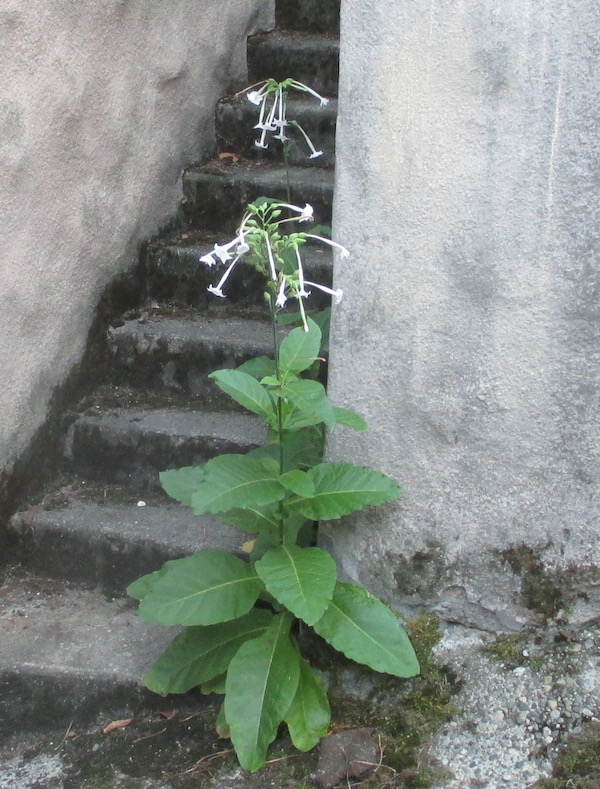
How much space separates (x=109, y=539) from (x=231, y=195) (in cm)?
170

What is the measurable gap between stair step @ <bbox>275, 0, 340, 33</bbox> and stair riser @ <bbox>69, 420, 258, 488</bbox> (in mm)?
2565

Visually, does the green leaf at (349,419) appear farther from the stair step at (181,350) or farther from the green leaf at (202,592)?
the stair step at (181,350)

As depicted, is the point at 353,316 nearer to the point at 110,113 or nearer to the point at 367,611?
the point at 367,611

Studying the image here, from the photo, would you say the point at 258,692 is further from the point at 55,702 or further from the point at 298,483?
the point at 55,702

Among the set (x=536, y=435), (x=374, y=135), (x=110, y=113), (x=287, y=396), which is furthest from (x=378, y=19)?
(x=110, y=113)

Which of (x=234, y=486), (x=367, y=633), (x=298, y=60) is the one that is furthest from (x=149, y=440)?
(x=298, y=60)

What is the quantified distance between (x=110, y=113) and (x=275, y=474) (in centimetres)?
179

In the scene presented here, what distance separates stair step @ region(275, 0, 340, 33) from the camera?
14.5 feet

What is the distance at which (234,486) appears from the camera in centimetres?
214

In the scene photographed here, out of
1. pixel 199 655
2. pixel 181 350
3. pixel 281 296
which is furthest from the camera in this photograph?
pixel 181 350

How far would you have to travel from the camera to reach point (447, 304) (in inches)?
86.1

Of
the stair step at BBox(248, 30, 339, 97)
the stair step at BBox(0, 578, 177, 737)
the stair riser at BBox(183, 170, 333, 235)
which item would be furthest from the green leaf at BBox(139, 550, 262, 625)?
the stair step at BBox(248, 30, 339, 97)

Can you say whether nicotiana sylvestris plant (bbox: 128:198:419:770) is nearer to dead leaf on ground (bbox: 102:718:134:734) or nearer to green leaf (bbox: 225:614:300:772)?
green leaf (bbox: 225:614:300:772)

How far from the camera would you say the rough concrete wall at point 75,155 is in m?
2.79
